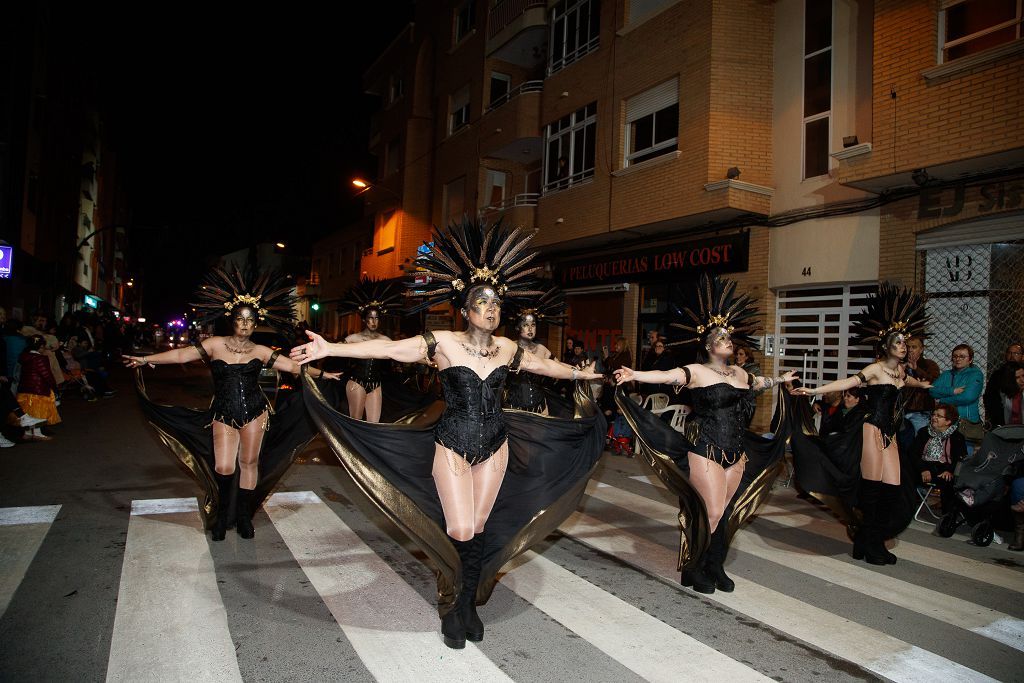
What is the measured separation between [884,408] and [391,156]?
27738 millimetres

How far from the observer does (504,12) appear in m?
20.9

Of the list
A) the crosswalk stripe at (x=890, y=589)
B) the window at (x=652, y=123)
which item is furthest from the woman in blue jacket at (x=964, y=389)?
the window at (x=652, y=123)

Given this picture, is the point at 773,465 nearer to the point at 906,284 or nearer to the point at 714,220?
the point at 906,284

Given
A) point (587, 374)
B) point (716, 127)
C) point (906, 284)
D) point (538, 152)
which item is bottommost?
point (587, 374)

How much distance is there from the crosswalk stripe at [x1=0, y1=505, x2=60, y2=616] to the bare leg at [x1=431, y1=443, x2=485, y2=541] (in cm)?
293

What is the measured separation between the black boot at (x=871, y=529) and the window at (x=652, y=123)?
10433 mm

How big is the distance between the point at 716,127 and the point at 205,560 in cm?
1247

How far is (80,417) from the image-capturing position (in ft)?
44.3

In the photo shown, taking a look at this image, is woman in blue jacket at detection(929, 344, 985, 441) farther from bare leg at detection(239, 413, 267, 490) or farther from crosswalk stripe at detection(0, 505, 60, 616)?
crosswalk stripe at detection(0, 505, 60, 616)

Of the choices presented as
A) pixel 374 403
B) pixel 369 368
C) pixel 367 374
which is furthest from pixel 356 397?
pixel 369 368

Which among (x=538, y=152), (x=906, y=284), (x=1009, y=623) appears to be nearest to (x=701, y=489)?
(x=1009, y=623)

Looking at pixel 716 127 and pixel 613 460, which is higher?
pixel 716 127

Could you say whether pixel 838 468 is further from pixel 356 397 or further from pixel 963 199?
pixel 963 199

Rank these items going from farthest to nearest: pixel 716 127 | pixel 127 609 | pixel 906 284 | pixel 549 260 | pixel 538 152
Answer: pixel 538 152 → pixel 549 260 → pixel 716 127 → pixel 906 284 → pixel 127 609
